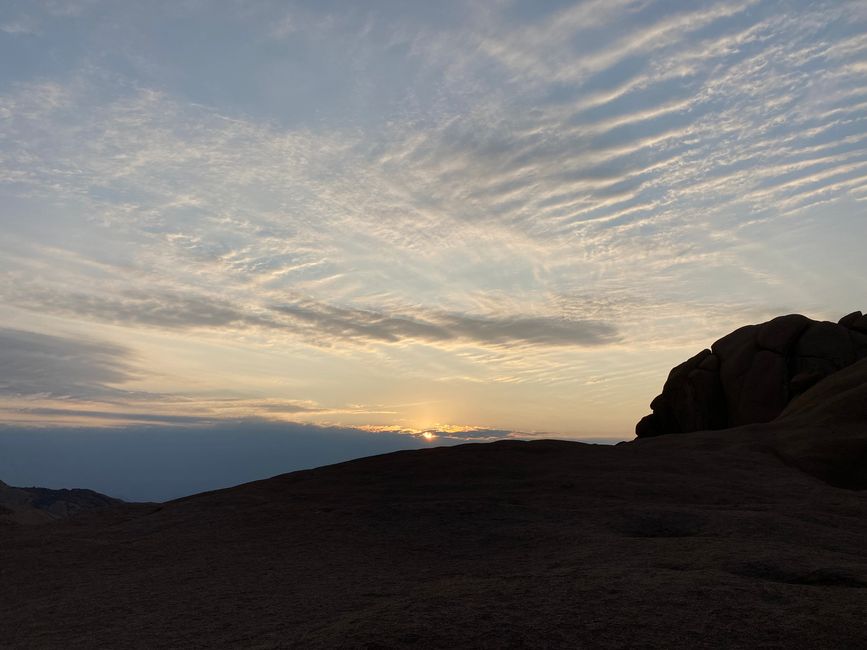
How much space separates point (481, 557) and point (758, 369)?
34.3 metres

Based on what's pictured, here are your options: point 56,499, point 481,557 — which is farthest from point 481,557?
point 56,499

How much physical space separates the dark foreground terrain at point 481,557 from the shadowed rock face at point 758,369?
49.0 feet

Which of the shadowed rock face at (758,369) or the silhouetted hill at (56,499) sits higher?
the shadowed rock face at (758,369)

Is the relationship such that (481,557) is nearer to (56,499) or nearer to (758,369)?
(758,369)

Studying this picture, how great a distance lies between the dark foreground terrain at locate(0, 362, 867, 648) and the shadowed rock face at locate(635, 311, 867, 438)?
49.0 ft

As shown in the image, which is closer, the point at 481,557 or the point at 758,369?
the point at 481,557

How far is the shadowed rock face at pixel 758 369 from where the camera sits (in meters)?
39.9

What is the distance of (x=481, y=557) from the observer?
42.4 ft

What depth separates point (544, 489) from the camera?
1916cm

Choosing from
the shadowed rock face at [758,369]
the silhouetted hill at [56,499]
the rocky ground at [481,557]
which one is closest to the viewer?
the rocky ground at [481,557]

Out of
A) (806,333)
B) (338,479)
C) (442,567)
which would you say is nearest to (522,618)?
(442,567)

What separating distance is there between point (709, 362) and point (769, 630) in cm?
4038

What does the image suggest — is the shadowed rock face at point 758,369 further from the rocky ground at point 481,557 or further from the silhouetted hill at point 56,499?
the silhouetted hill at point 56,499

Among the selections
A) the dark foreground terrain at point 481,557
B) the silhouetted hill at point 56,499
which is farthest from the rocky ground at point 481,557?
the silhouetted hill at point 56,499
